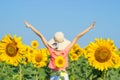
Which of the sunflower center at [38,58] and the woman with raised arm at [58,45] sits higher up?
the sunflower center at [38,58]

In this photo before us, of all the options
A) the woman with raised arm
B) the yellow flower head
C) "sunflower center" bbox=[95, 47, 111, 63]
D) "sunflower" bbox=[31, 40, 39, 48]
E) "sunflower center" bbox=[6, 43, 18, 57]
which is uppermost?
"sunflower" bbox=[31, 40, 39, 48]

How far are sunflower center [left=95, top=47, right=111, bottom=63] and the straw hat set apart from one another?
177cm

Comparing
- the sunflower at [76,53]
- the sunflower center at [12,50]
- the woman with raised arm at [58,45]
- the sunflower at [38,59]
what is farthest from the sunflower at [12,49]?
the sunflower at [76,53]

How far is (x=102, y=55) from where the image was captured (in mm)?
6805

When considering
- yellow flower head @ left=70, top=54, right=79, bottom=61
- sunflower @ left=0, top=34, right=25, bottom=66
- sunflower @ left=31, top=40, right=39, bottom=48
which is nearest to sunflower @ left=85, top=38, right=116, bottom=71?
sunflower @ left=0, top=34, right=25, bottom=66

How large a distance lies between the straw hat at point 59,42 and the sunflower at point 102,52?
1.75 metres

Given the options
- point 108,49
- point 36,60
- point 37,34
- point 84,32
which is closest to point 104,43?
point 108,49

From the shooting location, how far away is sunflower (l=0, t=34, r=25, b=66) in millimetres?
7836

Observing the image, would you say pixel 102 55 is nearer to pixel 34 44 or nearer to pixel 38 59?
pixel 38 59

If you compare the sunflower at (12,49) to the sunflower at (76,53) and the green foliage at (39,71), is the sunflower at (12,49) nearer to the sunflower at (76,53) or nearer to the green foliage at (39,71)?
the green foliage at (39,71)

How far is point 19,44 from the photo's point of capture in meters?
7.86

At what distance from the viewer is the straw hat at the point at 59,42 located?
859 cm

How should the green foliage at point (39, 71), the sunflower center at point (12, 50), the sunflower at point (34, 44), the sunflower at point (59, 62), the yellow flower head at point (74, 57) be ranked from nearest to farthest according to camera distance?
the sunflower at point (59, 62) < the sunflower center at point (12, 50) < the green foliage at point (39, 71) < the yellow flower head at point (74, 57) < the sunflower at point (34, 44)

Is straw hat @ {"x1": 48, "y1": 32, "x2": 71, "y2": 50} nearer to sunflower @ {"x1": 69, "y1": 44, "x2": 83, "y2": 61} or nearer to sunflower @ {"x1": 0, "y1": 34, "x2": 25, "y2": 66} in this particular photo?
sunflower @ {"x1": 0, "y1": 34, "x2": 25, "y2": 66}
